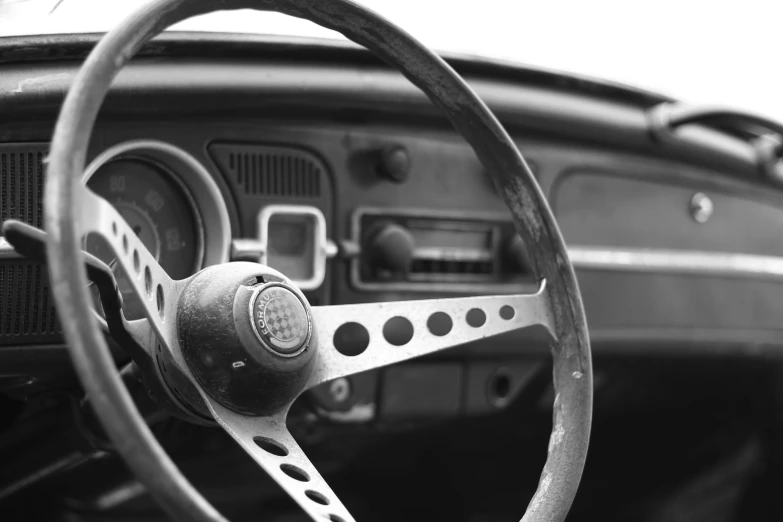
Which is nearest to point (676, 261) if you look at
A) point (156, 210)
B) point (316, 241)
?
point (316, 241)

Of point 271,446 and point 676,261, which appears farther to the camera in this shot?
point 676,261

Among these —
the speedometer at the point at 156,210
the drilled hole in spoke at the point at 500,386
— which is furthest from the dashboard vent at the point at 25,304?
the drilled hole in spoke at the point at 500,386

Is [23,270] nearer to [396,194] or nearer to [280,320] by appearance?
[280,320]

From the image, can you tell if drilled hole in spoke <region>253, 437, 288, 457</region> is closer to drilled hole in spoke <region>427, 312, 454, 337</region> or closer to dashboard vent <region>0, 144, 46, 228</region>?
drilled hole in spoke <region>427, 312, 454, 337</region>

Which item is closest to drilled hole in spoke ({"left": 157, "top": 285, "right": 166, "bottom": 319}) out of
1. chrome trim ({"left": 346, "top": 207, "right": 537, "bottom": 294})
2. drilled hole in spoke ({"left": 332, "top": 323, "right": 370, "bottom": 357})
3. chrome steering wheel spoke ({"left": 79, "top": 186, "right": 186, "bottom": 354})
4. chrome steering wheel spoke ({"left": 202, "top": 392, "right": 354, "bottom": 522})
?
chrome steering wheel spoke ({"left": 79, "top": 186, "right": 186, "bottom": 354})

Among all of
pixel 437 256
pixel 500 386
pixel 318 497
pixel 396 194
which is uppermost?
pixel 396 194

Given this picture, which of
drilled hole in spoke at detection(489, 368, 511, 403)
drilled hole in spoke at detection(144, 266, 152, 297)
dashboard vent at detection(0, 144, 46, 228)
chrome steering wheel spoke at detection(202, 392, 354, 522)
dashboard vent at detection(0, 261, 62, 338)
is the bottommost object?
drilled hole in spoke at detection(489, 368, 511, 403)

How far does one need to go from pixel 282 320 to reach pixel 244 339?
0.05 m

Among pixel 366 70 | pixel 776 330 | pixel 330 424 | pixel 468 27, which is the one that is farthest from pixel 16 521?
pixel 776 330

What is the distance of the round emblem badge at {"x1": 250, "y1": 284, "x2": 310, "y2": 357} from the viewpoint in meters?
0.99

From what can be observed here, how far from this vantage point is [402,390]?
1.66 m

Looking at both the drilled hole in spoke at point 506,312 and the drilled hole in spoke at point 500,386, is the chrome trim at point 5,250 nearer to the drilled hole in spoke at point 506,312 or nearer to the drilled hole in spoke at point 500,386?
the drilled hole in spoke at point 506,312

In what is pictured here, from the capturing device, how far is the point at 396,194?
5.17ft

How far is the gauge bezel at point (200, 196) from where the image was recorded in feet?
4.44
